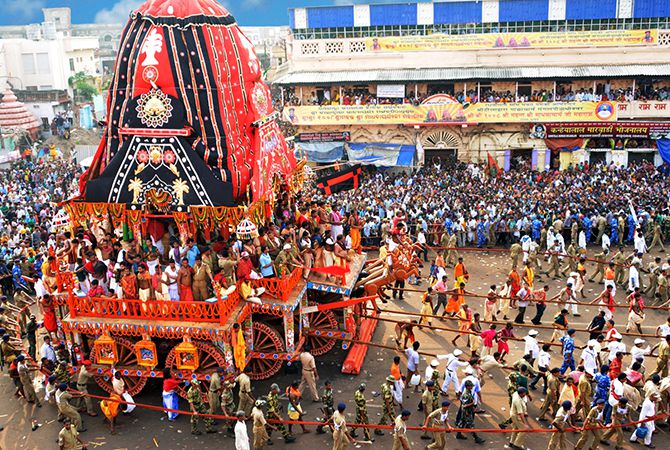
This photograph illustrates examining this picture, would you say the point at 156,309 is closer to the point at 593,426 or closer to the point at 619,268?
the point at 593,426

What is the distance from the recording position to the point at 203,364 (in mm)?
12680

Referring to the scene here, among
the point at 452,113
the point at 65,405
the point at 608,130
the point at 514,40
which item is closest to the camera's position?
the point at 65,405

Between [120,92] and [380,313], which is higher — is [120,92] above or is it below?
above

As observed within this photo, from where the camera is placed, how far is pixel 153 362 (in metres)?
12.6

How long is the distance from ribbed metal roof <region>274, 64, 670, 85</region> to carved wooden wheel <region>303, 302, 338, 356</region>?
19153mm

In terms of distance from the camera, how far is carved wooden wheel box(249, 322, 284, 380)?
13273 mm

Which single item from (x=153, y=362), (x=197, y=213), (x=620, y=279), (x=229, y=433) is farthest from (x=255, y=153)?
(x=620, y=279)

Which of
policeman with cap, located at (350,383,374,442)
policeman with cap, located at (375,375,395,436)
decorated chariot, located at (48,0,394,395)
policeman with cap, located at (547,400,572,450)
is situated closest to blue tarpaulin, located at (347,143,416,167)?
decorated chariot, located at (48,0,394,395)

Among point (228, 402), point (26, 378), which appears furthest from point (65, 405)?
point (228, 402)

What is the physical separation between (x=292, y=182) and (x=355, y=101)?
1602 cm

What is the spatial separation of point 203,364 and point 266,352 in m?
1.34

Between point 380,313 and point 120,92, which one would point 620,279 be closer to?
point 380,313

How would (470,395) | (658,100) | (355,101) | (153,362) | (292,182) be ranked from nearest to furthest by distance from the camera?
(470,395)
(153,362)
(292,182)
(658,100)
(355,101)

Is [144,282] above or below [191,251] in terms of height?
below
